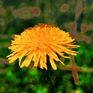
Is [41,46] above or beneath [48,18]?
beneath

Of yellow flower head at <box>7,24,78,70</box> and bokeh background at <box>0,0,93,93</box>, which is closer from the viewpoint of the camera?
yellow flower head at <box>7,24,78,70</box>

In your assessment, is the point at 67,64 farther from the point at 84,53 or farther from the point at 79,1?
the point at 79,1

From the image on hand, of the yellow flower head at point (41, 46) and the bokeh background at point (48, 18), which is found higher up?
the bokeh background at point (48, 18)

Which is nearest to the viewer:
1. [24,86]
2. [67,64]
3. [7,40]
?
[24,86]

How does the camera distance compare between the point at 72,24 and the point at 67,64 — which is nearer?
the point at 67,64

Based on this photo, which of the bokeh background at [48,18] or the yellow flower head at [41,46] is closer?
the yellow flower head at [41,46]

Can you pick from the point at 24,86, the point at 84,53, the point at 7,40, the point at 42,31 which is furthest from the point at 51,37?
the point at 7,40

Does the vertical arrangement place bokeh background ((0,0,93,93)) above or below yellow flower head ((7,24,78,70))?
above

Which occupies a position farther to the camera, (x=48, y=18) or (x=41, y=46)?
(x=48, y=18)
